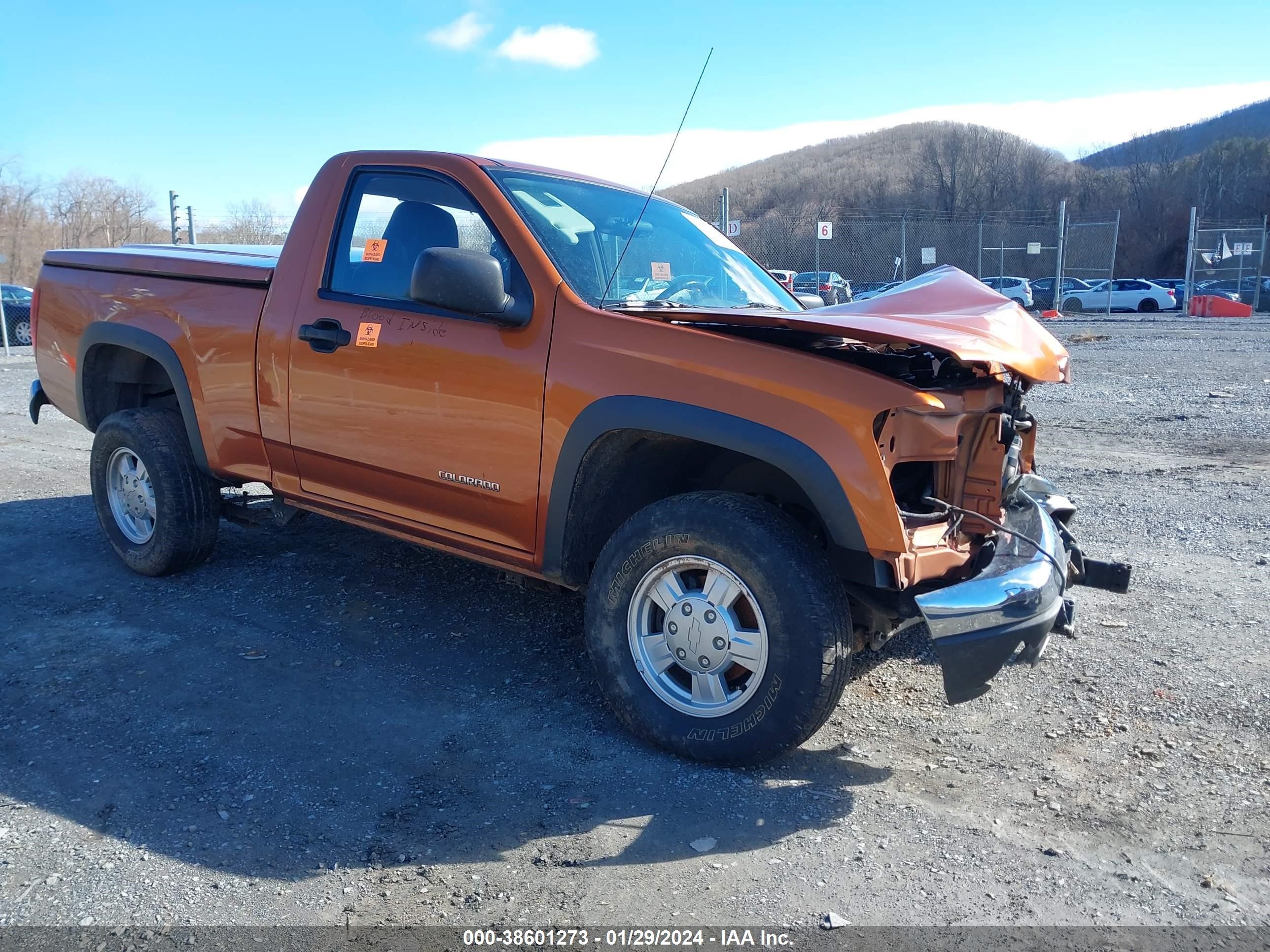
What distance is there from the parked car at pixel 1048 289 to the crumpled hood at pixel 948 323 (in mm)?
32904

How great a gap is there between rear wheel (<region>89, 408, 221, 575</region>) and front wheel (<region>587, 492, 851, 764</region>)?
2.61 metres

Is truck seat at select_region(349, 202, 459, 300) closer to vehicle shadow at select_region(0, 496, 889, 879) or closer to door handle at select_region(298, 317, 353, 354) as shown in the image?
door handle at select_region(298, 317, 353, 354)

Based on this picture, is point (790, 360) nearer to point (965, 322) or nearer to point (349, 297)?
point (965, 322)

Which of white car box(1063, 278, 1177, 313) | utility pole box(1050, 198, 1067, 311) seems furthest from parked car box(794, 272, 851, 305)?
white car box(1063, 278, 1177, 313)

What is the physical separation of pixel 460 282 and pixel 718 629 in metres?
1.51

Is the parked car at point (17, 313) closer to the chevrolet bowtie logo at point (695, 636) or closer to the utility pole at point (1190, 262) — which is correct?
the chevrolet bowtie logo at point (695, 636)

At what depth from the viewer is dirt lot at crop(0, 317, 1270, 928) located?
2697 mm

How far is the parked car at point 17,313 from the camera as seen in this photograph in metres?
19.9

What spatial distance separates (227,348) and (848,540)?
3.08 m

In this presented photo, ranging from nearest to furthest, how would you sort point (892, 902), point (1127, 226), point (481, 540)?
point (892, 902)
point (481, 540)
point (1127, 226)

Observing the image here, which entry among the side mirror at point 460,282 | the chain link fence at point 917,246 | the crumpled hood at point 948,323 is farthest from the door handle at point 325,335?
the chain link fence at point 917,246

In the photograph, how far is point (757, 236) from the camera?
124 feet

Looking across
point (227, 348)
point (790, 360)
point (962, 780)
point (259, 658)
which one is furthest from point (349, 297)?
point (962, 780)

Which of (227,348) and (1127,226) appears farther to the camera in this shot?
(1127,226)
